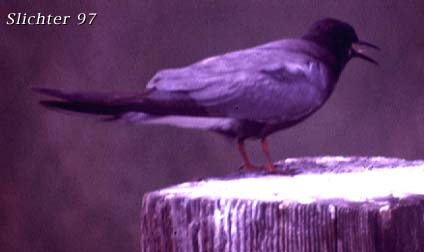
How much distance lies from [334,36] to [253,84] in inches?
11.8

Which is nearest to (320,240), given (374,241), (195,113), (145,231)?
(374,241)

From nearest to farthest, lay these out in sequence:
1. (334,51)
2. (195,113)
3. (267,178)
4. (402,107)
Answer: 1. (267,178)
2. (195,113)
3. (334,51)
4. (402,107)

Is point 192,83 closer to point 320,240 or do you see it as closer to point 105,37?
point 320,240

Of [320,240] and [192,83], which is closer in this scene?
[320,240]

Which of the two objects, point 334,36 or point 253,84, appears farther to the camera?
point 334,36

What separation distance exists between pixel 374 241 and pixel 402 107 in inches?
83.2

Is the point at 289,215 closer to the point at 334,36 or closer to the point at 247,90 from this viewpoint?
the point at 247,90

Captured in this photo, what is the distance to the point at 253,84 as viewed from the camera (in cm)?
206

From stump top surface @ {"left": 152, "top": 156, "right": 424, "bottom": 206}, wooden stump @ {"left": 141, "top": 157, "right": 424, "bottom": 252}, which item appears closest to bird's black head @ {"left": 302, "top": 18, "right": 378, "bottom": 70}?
stump top surface @ {"left": 152, "top": 156, "right": 424, "bottom": 206}

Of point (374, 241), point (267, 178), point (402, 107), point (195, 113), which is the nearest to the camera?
point (374, 241)

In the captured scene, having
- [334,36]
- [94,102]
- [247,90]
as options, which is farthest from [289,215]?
[334,36]

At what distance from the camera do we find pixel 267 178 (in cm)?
186

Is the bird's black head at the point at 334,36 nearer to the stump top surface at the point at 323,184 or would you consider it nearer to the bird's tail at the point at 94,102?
the stump top surface at the point at 323,184

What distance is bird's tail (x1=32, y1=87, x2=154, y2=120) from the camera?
68.3 inches
